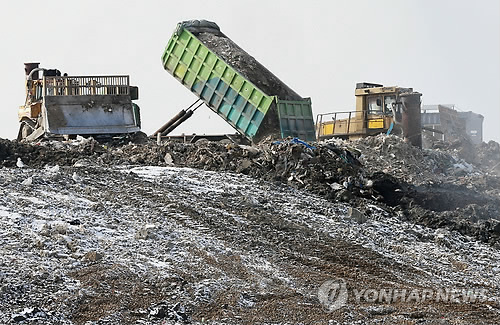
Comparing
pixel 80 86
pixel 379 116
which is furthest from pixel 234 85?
pixel 379 116

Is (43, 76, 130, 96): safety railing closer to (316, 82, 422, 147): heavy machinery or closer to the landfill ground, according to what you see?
the landfill ground

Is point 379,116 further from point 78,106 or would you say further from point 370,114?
point 78,106

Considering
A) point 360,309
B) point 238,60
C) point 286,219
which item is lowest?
point 360,309

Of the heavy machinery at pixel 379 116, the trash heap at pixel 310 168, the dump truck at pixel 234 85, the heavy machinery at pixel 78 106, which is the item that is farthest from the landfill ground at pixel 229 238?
the heavy machinery at pixel 379 116

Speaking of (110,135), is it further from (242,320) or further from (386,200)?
(242,320)

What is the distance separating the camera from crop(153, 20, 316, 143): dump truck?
671 inches

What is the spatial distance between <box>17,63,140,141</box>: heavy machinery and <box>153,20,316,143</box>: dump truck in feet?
4.52

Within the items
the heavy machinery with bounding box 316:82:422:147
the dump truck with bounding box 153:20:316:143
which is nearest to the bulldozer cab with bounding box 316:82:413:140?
the heavy machinery with bounding box 316:82:422:147

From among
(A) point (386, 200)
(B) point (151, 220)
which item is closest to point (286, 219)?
(B) point (151, 220)

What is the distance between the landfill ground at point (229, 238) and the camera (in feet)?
22.8

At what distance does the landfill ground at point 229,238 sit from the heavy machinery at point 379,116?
23.5 feet

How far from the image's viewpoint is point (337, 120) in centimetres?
2512

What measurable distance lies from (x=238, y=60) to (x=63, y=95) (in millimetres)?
3837

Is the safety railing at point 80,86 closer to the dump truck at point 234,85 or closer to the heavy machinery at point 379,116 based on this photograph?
the dump truck at point 234,85
